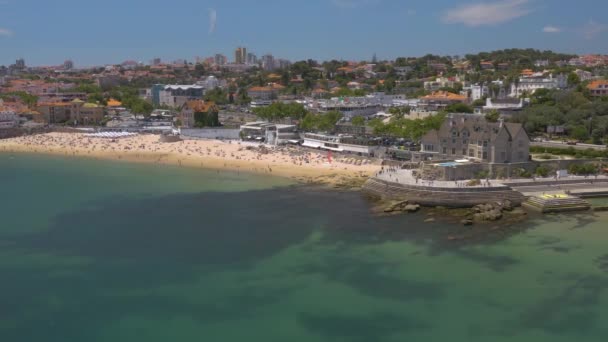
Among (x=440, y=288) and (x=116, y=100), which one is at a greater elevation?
(x=116, y=100)

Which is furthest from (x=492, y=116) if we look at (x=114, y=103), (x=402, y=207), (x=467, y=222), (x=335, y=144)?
(x=114, y=103)

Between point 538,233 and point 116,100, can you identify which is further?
point 116,100

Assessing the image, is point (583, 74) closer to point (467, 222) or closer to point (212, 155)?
point (212, 155)

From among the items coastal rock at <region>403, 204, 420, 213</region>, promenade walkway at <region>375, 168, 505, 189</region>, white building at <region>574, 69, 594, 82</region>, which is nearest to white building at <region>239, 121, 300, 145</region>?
promenade walkway at <region>375, 168, 505, 189</region>

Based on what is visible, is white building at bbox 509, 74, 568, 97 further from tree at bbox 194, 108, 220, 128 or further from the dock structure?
the dock structure

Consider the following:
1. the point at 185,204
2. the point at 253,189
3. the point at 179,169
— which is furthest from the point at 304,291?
the point at 179,169

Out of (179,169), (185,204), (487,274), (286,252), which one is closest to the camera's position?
(487,274)

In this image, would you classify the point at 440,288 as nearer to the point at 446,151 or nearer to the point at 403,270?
the point at 403,270
